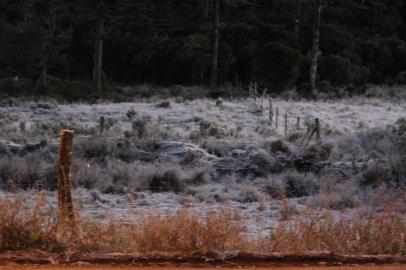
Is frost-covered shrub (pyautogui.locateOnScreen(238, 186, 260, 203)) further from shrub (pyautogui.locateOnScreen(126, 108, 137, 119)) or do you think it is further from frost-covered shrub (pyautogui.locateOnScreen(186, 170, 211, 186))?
shrub (pyautogui.locateOnScreen(126, 108, 137, 119))

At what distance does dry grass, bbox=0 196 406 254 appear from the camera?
6.84 m

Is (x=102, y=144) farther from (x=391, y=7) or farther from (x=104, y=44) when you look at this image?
(x=391, y=7)

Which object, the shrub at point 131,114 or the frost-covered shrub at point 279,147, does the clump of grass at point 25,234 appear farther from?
the shrub at point 131,114

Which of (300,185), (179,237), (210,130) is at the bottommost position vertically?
(300,185)

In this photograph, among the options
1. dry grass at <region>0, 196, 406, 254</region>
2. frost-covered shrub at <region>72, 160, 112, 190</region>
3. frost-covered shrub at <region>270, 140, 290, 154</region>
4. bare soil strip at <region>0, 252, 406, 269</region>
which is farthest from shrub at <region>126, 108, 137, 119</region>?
bare soil strip at <region>0, 252, 406, 269</region>

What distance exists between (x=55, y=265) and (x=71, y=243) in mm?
536

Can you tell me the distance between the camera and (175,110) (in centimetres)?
2620

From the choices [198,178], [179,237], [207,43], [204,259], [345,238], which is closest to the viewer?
[204,259]

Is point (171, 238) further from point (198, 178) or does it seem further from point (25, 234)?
point (198, 178)

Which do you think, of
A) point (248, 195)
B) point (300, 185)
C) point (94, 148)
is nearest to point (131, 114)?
point (94, 148)

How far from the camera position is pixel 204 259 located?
6.64 m

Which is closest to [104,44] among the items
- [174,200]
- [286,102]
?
[286,102]

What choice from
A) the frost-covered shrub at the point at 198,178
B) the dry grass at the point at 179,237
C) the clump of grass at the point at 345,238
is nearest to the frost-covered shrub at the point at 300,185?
the frost-covered shrub at the point at 198,178

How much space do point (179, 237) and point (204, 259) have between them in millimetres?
393
